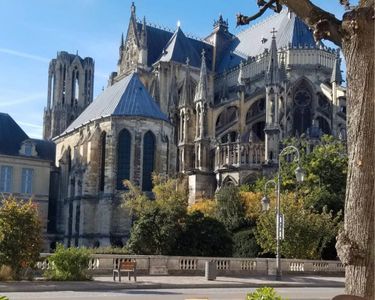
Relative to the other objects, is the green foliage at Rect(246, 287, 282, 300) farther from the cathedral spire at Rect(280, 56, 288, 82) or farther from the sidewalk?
the cathedral spire at Rect(280, 56, 288, 82)

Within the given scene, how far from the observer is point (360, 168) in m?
7.39

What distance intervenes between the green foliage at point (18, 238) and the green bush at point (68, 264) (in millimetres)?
677

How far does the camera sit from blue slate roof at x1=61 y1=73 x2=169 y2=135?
47.6 meters

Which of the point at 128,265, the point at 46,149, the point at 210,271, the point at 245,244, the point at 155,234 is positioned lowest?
the point at 210,271

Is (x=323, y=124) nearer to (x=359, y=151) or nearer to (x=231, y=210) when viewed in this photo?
(x=231, y=210)

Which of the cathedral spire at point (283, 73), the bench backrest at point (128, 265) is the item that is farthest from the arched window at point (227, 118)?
the bench backrest at point (128, 265)

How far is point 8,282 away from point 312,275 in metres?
13.9

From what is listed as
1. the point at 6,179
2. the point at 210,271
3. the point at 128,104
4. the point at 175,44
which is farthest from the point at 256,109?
the point at 210,271

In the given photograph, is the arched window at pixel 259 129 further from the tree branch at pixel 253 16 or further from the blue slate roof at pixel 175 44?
the tree branch at pixel 253 16

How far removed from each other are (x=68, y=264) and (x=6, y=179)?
30.3m

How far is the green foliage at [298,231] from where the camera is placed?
28797 millimetres

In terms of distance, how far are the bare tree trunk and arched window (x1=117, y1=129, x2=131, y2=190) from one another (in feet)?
130

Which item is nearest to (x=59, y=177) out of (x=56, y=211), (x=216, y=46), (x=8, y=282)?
(x=56, y=211)

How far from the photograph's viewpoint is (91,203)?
47250 millimetres
